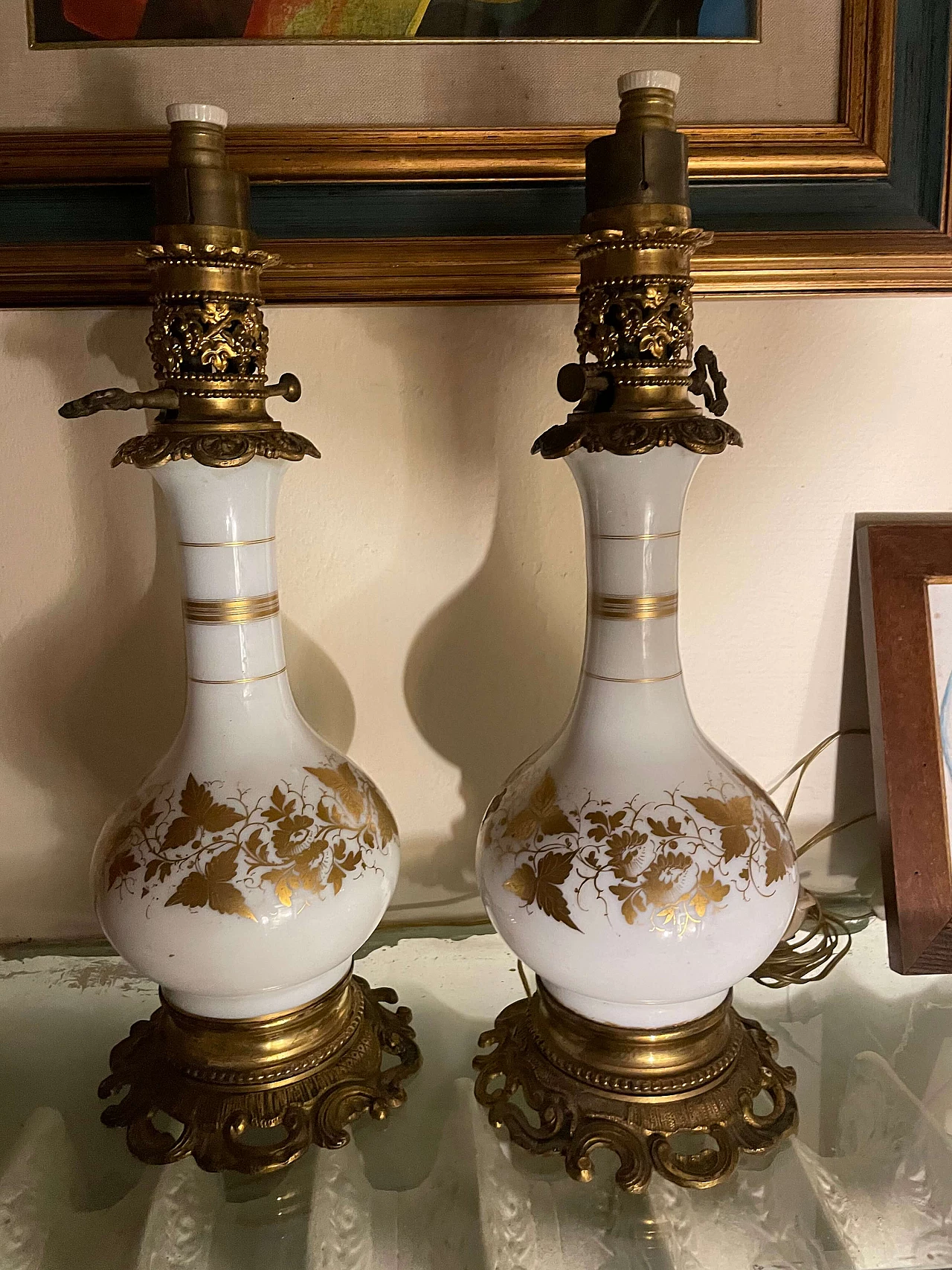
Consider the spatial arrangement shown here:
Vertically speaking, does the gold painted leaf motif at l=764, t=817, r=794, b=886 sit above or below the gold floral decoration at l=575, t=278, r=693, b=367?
below

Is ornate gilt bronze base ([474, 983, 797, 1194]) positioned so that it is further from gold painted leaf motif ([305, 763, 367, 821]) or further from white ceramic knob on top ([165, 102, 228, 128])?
white ceramic knob on top ([165, 102, 228, 128])

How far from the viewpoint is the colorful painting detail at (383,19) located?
0.56 metres

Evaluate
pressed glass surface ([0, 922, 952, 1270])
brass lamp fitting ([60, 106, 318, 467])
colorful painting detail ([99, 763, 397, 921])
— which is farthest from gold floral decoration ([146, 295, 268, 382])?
pressed glass surface ([0, 922, 952, 1270])

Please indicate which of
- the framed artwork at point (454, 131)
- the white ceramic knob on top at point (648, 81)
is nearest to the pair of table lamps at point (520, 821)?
the white ceramic knob on top at point (648, 81)

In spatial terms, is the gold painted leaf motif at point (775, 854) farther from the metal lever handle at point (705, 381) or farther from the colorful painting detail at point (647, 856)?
the metal lever handle at point (705, 381)

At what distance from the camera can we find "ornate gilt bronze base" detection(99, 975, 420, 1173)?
52 cm

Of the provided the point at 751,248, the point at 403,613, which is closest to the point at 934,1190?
the point at 403,613

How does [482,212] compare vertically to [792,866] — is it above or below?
above

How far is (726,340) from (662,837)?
13.8 inches

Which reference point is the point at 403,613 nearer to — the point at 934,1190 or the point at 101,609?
the point at 101,609

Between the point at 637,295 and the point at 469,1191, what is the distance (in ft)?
1.60

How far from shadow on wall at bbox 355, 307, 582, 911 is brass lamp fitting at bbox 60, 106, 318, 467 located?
15 centimetres

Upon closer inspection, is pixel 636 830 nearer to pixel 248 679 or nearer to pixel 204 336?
pixel 248 679

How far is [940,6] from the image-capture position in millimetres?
582
